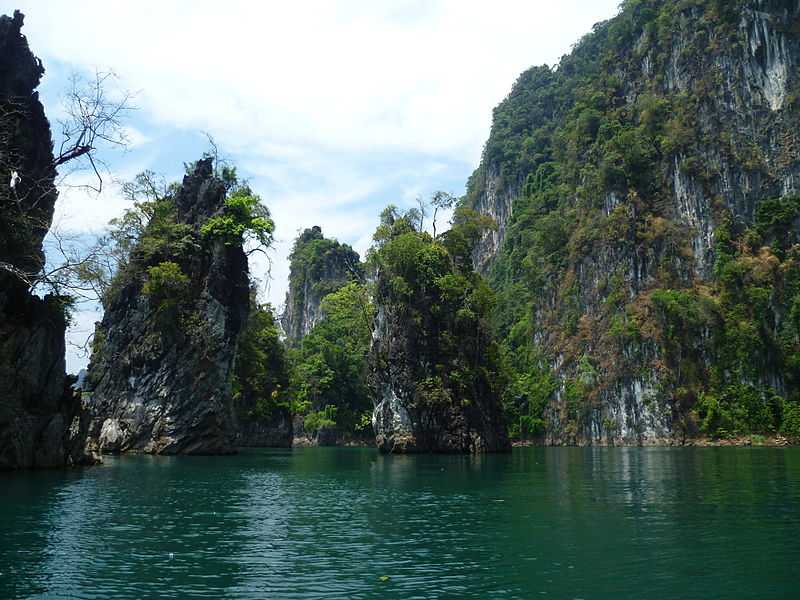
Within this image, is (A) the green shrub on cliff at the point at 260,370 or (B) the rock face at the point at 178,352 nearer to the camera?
(B) the rock face at the point at 178,352

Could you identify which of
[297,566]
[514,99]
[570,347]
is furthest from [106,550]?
[514,99]

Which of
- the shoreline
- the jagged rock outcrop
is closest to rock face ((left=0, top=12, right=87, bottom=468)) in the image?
the shoreline

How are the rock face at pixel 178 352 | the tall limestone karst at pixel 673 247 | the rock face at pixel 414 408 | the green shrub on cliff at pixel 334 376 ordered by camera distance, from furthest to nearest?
1. the green shrub on cliff at pixel 334 376
2. the tall limestone karst at pixel 673 247
3. the rock face at pixel 414 408
4. the rock face at pixel 178 352

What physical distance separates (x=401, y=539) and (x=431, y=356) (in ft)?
120

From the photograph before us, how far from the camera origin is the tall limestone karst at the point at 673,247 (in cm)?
7506

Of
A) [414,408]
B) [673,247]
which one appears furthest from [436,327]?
[673,247]

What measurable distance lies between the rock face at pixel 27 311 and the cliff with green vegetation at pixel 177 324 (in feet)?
49.0

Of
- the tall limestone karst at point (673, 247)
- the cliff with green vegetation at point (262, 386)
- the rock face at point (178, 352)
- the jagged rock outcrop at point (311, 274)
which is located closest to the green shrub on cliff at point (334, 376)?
the cliff with green vegetation at point (262, 386)

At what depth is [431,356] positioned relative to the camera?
52000 mm

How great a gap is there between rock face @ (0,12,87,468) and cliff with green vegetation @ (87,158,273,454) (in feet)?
49.0

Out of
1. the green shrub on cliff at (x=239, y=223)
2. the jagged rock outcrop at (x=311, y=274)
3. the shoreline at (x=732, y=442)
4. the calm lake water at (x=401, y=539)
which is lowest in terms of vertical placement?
the calm lake water at (x=401, y=539)

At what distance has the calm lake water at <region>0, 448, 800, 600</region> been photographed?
1135 cm

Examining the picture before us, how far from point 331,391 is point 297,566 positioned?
3045 inches

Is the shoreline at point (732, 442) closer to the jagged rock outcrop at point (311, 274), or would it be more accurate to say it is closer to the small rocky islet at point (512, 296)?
the small rocky islet at point (512, 296)
